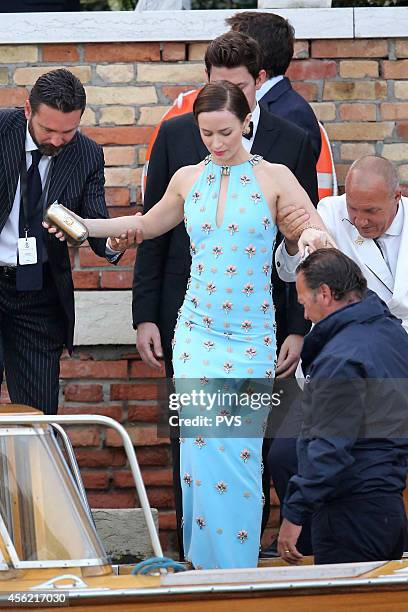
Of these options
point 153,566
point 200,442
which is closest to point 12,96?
point 200,442

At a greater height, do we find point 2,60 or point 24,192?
point 2,60

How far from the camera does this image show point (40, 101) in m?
5.88

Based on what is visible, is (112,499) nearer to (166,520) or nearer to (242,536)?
(166,520)

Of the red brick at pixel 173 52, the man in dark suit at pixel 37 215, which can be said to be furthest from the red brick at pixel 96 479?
the red brick at pixel 173 52

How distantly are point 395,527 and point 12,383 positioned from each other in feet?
6.57

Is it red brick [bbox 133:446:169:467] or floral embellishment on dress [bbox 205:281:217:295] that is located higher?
floral embellishment on dress [bbox 205:281:217:295]

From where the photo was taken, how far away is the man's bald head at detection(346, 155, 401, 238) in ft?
19.6

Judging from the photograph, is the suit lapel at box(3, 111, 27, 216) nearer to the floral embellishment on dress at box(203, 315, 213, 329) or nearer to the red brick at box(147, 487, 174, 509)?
the floral embellishment on dress at box(203, 315, 213, 329)

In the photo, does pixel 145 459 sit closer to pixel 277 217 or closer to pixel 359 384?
pixel 277 217

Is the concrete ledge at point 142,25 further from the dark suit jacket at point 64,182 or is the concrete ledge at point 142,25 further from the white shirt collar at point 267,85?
the dark suit jacket at point 64,182

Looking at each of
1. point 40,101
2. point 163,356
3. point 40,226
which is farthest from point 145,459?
point 40,101

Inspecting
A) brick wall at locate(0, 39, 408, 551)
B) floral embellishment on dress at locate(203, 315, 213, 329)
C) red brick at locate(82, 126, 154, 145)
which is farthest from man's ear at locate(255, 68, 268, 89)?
red brick at locate(82, 126, 154, 145)

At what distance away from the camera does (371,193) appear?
19.6 ft

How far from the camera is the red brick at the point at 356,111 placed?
24.4 feet
